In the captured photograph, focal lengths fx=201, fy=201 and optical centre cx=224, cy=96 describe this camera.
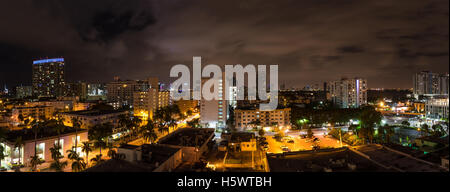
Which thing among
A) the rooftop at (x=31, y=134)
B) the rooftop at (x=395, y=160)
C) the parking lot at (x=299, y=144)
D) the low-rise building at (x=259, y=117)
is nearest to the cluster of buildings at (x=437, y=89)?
the rooftop at (x=395, y=160)

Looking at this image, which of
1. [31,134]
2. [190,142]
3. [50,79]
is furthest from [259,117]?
[50,79]

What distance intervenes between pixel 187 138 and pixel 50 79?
221 ft

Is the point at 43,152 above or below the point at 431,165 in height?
below

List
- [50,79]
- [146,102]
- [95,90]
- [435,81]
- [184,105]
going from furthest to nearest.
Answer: [95,90] → [50,79] → [184,105] → [146,102] → [435,81]

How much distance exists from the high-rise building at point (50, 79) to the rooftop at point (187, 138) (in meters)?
62.6

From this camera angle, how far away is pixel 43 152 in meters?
11.1

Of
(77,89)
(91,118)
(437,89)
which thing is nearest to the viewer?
(437,89)

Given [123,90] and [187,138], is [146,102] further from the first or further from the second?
[187,138]

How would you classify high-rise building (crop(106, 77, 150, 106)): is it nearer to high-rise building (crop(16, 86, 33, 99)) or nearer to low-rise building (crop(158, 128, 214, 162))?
low-rise building (crop(158, 128, 214, 162))

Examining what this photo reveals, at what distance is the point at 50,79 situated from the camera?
191 feet
